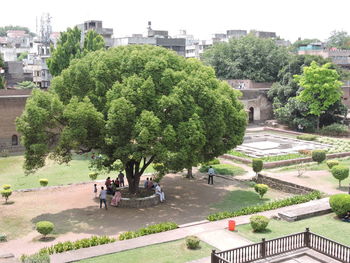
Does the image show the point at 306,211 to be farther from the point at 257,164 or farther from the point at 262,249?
the point at 257,164

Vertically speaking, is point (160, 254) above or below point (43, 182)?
above

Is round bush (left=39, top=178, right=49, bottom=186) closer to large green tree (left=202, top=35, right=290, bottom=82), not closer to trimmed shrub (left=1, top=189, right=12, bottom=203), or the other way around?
trimmed shrub (left=1, top=189, right=12, bottom=203)

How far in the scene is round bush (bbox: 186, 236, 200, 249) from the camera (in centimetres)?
1407

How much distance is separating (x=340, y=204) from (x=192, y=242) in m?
6.12

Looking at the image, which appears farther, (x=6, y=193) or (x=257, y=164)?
(x=257, y=164)

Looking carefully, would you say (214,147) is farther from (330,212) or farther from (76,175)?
(76,175)

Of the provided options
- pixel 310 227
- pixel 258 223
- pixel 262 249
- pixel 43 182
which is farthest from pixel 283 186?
pixel 43 182

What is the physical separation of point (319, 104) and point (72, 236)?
29.8m

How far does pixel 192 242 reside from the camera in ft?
46.1

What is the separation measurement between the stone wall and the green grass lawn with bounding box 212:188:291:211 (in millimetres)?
364

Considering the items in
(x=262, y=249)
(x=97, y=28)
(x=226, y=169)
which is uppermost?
(x=97, y=28)

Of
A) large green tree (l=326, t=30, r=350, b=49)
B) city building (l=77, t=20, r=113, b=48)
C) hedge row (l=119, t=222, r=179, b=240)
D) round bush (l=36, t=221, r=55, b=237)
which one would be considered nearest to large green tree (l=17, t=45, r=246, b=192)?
hedge row (l=119, t=222, r=179, b=240)

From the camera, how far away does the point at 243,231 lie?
624 inches

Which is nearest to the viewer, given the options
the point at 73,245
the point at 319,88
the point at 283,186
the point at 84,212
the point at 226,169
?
the point at 73,245
